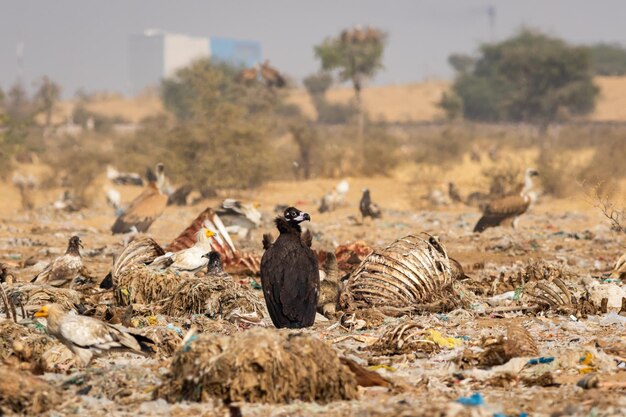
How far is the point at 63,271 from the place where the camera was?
10961 millimetres

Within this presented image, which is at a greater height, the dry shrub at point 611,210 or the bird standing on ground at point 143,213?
the dry shrub at point 611,210

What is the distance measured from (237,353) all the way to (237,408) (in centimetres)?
34

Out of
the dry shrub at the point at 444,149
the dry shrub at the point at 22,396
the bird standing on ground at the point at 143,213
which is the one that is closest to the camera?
the dry shrub at the point at 22,396

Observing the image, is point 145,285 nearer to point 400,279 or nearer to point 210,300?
point 210,300

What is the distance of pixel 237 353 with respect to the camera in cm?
596

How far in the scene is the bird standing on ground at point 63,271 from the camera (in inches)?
428

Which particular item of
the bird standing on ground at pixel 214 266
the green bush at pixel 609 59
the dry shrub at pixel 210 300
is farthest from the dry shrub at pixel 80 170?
the green bush at pixel 609 59

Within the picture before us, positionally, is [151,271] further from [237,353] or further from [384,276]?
[237,353]

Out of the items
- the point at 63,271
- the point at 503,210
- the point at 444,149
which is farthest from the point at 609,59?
the point at 63,271

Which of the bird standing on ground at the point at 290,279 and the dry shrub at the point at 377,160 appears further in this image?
the dry shrub at the point at 377,160

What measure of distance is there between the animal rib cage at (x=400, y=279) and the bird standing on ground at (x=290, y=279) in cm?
110

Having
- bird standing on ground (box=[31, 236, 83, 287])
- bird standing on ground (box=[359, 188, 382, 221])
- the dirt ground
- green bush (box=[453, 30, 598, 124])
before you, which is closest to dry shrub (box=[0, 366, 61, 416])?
the dirt ground

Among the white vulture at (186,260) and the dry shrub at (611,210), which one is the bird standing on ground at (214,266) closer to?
the white vulture at (186,260)

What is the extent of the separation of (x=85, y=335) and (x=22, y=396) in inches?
39.0
